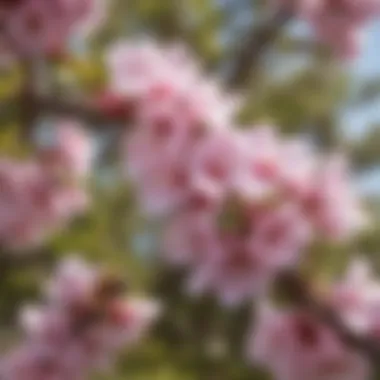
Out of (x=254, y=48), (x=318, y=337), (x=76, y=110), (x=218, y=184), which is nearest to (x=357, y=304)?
(x=318, y=337)

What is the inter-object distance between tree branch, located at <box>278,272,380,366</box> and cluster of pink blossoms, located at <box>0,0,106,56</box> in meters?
0.28

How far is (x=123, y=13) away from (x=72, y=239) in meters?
0.31

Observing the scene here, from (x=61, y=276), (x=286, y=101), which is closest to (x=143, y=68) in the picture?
(x=61, y=276)

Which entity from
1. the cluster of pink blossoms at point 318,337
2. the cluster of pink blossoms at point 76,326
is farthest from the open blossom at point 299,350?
the cluster of pink blossoms at point 76,326

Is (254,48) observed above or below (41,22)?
above

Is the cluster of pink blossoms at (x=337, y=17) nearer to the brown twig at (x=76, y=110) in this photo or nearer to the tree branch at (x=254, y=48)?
the tree branch at (x=254, y=48)

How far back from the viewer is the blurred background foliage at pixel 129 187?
0.75m

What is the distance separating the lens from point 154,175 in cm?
50

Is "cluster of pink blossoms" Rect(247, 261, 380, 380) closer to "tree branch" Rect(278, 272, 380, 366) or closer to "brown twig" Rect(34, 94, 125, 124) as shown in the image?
"tree branch" Rect(278, 272, 380, 366)

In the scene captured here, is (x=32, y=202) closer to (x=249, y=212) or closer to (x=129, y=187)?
(x=129, y=187)

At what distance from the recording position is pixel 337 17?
2.48ft

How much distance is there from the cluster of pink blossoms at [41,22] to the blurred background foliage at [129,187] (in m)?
0.05

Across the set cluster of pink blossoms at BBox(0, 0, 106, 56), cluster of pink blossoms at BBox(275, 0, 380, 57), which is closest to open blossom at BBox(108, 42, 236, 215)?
cluster of pink blossoms at BBox(0, 0, 106, 56)

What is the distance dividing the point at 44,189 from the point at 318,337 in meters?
0.30
